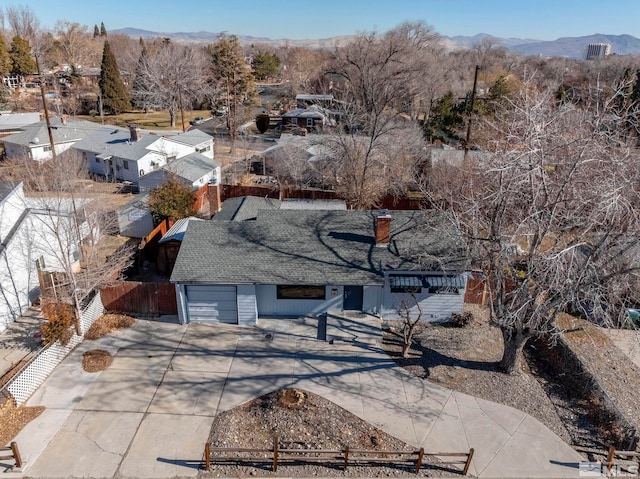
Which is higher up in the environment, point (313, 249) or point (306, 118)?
point (306, 118)

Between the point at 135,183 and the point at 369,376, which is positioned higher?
the point at 135,183

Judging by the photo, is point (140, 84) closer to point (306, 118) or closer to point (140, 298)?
point (306, 118)

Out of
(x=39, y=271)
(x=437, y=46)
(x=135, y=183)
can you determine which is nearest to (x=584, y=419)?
(x=39, y=271)

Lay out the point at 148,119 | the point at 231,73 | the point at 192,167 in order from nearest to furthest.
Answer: the point at 192,167 → the point at 231,73 → the point at 148,119

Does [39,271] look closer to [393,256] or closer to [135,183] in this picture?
[393,256]

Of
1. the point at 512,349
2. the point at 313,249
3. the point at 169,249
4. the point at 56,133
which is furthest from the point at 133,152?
the point at 512,349

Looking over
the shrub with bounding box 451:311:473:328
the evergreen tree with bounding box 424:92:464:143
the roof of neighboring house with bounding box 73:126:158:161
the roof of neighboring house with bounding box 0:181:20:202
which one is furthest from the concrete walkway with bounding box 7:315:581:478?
the evergreen tree with bounding box 424:92:464:143

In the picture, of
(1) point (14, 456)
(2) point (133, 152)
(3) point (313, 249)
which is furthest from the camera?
(2) point (133, 152)
